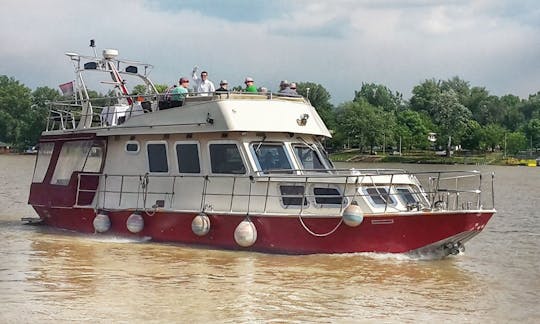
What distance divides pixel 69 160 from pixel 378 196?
868 cm

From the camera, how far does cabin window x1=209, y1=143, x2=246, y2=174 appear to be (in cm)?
1612

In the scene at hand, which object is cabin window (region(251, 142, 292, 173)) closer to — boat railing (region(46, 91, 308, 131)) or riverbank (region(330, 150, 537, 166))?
boat railing (region(46, 91, 308, 131))

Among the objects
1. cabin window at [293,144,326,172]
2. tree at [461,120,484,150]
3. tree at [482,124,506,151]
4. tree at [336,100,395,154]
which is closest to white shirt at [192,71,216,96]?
cabin window at [293,144,326,172]

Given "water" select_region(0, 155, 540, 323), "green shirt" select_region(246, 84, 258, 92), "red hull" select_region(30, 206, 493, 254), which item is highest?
"green shirt" select_region(246, 84, 258, 92)

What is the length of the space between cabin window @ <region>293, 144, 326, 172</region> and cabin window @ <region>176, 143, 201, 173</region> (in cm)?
227

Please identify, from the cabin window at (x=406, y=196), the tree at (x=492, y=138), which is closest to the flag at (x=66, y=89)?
the cabin window at (x=406, y=196)

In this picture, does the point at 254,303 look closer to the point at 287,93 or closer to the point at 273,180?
the point at 273,180

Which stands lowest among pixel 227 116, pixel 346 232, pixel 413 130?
pixel 346 232

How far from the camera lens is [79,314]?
11133mm

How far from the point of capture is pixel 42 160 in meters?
20.5

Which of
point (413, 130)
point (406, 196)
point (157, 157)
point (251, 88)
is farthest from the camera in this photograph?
point (413, 130)

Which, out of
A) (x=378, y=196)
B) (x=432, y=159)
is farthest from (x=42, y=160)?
(x=432, y=159)

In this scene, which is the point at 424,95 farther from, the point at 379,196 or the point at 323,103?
the point at 379,196

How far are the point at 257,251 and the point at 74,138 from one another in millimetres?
6543
